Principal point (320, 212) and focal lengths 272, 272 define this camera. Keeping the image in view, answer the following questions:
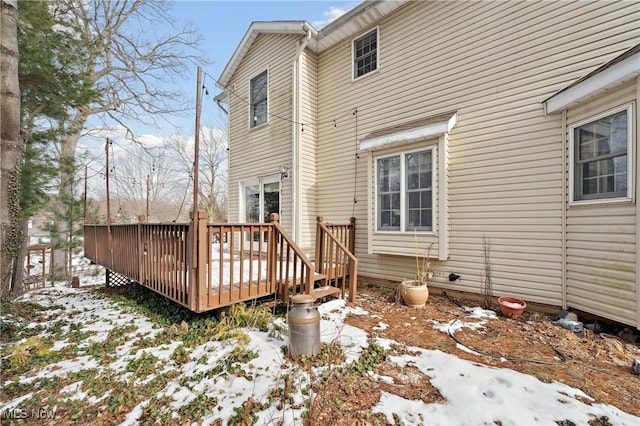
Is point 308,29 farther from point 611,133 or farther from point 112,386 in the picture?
point 112,386

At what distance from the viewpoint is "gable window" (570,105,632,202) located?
3.46 metres

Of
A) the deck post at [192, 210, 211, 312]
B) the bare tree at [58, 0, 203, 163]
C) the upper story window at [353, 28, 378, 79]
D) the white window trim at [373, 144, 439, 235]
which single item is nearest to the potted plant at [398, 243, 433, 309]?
the white window trim at [373, 144, 439, 235]

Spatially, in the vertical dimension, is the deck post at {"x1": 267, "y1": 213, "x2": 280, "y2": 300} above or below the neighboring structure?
below

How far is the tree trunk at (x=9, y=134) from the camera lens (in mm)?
3957

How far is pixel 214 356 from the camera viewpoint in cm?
312

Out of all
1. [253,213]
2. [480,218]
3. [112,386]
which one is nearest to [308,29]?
[253,213]

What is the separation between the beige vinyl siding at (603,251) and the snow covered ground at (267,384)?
1938 mm

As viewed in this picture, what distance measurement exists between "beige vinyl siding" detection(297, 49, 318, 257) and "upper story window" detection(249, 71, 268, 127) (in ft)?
4.92

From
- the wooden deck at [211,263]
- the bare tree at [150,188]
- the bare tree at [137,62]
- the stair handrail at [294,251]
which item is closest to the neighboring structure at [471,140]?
the wooden deck at [211,263]

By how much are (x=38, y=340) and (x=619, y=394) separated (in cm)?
648

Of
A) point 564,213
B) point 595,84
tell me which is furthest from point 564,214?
point 595,84

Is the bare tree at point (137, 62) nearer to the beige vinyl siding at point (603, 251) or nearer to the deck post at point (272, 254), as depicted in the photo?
the deck post at point (272, 254)

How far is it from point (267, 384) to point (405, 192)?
14.1ft

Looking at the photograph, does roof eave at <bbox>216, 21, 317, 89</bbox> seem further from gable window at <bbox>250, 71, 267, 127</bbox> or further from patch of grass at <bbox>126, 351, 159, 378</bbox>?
patch of grass at <bbox>126, 351, 159, 378</bbox>
